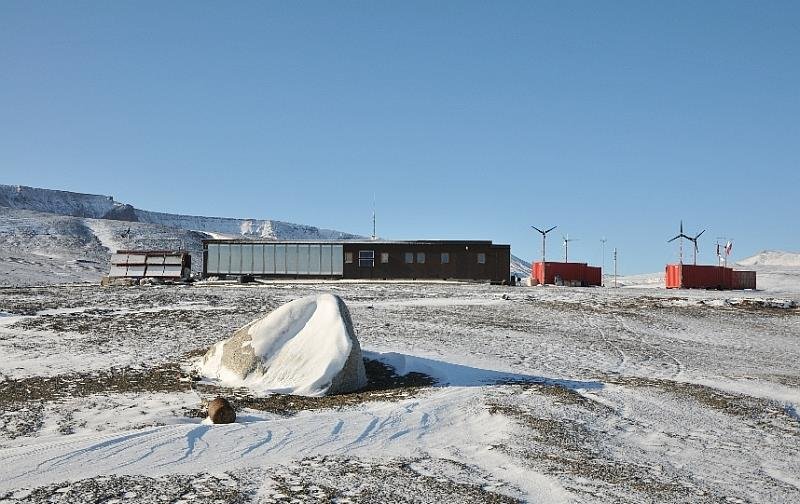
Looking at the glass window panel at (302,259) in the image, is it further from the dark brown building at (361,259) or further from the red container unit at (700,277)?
the red container unit at (700,277)

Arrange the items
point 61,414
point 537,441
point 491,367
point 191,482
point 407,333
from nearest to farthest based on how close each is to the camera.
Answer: point 191,482 → point 537,441 → point 61,414 → point 491,367 → point 407,333

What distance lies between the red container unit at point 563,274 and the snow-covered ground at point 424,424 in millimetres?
37869

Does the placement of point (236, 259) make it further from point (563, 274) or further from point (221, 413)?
point (221, 413)

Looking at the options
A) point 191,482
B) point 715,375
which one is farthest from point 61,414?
point 715,375

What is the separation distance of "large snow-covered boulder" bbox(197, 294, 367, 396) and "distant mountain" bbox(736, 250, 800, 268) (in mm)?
140744

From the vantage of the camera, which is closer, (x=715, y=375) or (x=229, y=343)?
(x=229, y=343)

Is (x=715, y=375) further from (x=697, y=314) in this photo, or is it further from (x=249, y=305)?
(x=249, y=305)

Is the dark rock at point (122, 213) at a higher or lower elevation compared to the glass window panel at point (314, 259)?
higher

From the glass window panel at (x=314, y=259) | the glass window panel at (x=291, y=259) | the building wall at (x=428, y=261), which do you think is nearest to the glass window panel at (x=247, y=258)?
the glass window panel at (x=291, y=259)

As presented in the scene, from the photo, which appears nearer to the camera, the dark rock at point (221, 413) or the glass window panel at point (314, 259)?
the dark rock at point (221, 413)

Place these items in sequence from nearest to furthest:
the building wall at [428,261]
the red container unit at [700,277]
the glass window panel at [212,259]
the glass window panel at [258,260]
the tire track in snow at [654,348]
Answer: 1. the tire track in snow at [654,348]
2. the building wall at [428,261]
3. the glass window panel at [258,260]
4. the glass window panel at [212,259]
5. the red container unit at [700,277]

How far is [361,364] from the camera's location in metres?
11.2

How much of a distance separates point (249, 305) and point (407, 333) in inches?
352

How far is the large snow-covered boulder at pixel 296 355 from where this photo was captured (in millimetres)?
10656
